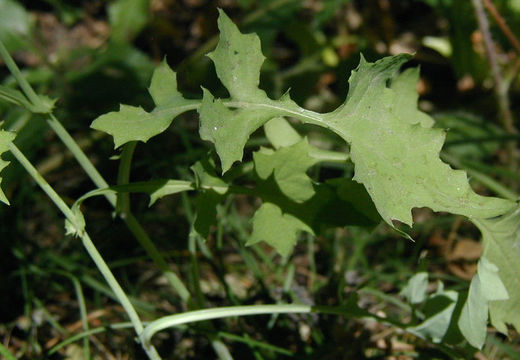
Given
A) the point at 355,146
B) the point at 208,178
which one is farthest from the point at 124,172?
the point at 355,146

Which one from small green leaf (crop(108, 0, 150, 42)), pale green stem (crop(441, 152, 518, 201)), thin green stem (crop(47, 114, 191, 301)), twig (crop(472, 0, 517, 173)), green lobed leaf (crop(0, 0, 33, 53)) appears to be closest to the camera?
thin green stem (crop(47, 114, 191, 301))

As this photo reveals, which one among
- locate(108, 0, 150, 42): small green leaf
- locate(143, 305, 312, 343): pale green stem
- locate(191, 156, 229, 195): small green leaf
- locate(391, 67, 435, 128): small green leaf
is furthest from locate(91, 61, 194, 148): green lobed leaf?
locate(108, 0, 150, 42): small green leaf

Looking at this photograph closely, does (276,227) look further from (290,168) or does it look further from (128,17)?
(128,17)

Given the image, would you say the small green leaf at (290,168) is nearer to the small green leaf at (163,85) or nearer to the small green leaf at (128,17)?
the small green leaf at (163,85)

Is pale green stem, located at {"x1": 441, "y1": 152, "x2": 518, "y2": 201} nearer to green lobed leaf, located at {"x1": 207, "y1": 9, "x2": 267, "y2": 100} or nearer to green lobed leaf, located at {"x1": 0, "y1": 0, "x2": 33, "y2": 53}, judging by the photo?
green lobed leaf, located at {"x1": 207, "y1": 9, "x2": 267, "y2": 100}

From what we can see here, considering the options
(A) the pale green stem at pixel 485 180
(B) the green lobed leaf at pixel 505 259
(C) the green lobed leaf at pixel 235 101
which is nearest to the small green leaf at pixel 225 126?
(C) the green lobed leaf at pixel 235 101

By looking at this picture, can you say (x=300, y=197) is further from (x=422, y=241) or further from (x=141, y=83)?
(x=141, y=83)
